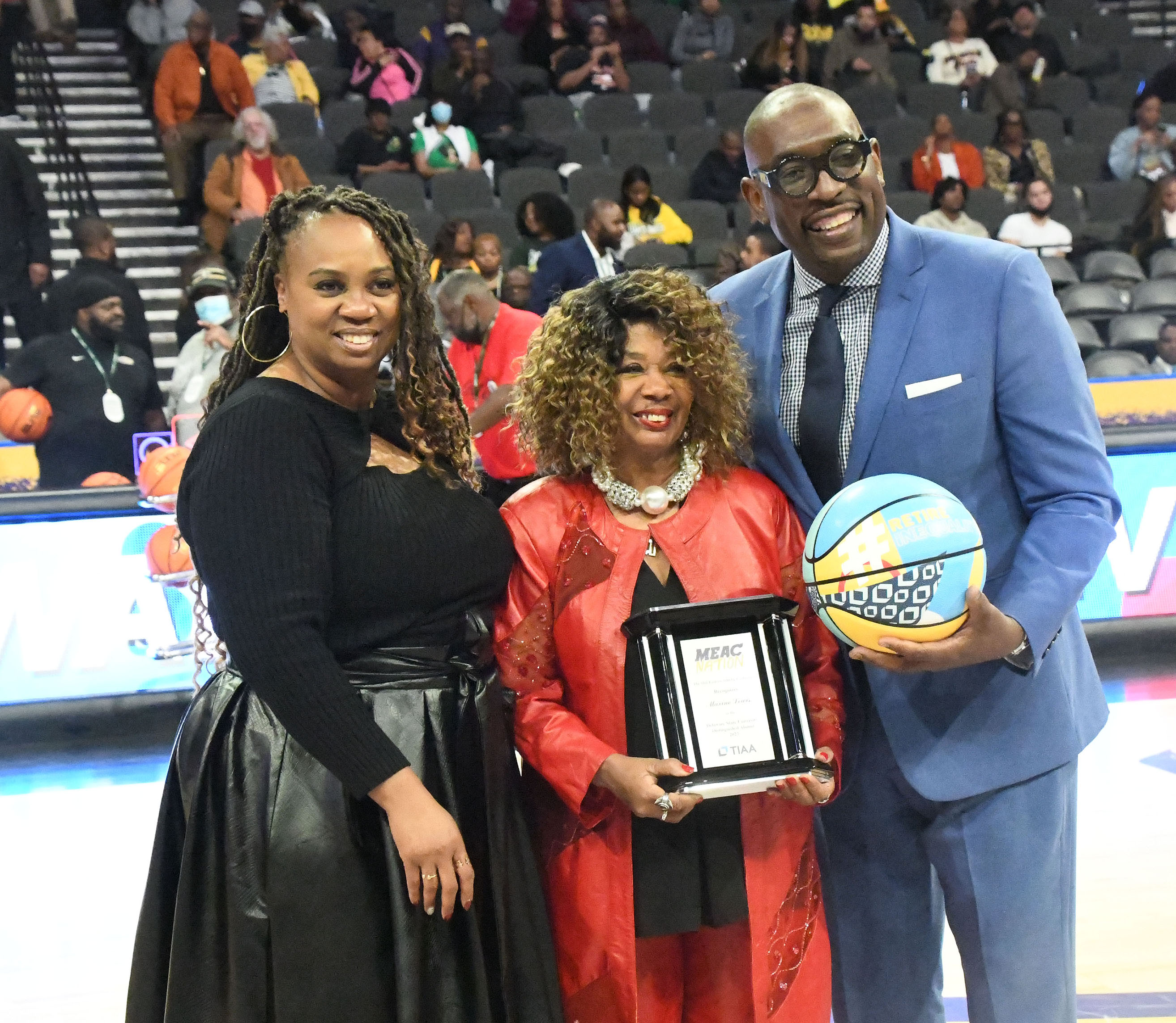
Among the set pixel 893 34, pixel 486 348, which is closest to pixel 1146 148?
pixel 893 34

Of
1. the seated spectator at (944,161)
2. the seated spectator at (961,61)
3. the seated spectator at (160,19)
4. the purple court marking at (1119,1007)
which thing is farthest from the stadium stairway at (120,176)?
the purple court marking at (1119,1007)

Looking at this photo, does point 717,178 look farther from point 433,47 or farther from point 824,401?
A: point 824,401

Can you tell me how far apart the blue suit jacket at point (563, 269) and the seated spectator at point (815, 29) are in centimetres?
454

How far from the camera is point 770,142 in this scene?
2.11 m

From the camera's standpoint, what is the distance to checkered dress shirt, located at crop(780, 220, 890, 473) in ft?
7.00

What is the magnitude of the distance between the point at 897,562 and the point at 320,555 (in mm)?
773

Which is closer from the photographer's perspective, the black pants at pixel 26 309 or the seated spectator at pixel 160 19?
the black pants at pixel 26 309

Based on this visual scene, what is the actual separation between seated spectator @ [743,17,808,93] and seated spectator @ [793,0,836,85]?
4.7 inches

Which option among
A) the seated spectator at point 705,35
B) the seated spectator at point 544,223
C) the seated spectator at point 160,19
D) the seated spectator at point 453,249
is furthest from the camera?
the seated spectator at point 705,35

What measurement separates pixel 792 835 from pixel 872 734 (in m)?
0.22

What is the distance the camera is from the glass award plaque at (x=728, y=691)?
75.3 inches

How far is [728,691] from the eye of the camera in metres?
1.95

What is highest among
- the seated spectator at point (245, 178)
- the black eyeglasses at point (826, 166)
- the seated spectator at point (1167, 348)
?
the seated spectator at point (245, 178)

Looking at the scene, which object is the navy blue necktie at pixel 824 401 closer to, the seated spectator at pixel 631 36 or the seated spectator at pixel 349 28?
the seated spectator at pixel 349 28
